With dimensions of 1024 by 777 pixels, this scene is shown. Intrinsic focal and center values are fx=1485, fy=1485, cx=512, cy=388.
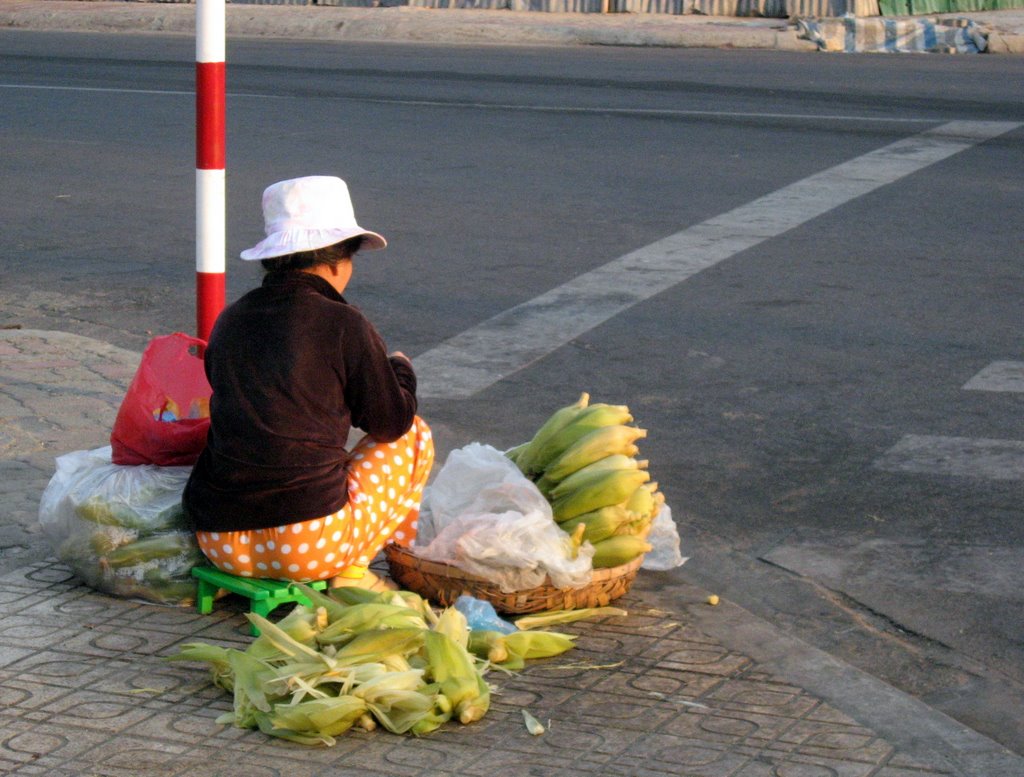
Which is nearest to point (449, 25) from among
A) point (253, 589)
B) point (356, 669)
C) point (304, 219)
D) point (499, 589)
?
point (304, 219)

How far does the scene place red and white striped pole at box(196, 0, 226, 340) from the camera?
4.95 meters

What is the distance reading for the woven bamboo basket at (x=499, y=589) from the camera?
13.7ft

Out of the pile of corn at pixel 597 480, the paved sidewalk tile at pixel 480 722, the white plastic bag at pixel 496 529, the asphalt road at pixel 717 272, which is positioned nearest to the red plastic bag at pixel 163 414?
the paved sidewalk tile at pixel 480 722

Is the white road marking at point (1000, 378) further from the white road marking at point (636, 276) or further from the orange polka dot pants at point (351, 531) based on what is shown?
the orange polka dot pants at point (351, 531)

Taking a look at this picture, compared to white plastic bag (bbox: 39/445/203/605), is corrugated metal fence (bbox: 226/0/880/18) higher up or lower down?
higher up

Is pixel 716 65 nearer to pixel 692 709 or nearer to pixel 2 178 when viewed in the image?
pixel 2 178

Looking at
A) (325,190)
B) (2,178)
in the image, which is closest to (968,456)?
(325,190)

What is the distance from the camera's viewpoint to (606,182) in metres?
11.1

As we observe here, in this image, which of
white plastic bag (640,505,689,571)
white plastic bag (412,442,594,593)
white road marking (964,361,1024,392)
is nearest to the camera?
white plastic bag (412,442,594,593)

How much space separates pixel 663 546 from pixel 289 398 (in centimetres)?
137

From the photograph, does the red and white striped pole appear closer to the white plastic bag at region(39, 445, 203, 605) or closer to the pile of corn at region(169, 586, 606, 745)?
the white plastic bag at region(39, 445, 203, 605)

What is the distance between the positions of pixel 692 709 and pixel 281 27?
21.5 m

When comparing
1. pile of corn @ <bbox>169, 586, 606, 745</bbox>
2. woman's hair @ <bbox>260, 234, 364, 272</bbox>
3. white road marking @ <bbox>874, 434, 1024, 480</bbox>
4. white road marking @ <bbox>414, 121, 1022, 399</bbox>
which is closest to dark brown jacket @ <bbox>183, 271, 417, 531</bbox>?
woman's hair @ <bbox>260, 234, 364, 272</bbox>

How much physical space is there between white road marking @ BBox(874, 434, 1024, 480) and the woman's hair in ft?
8.41
